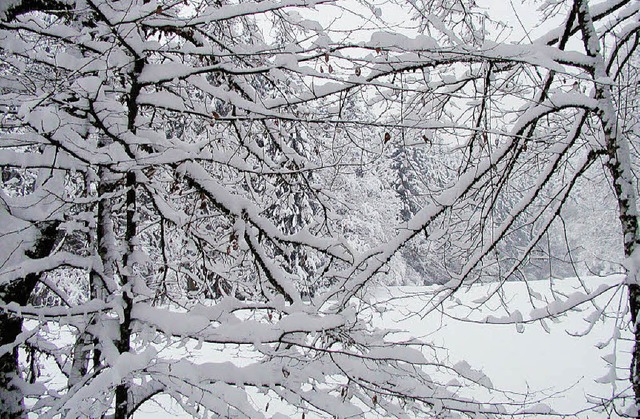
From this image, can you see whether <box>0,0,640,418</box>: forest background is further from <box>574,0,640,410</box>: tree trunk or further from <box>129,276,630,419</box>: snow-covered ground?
<box>129,276,630,419</box>: snow-covered ground

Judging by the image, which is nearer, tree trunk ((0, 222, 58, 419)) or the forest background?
the forest background

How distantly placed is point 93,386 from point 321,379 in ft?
3.71

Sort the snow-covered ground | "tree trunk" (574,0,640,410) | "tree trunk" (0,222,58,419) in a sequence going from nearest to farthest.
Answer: "tree trunk" (0,222,58,419) → "tree trunk" (574,0,640,410) → the snow-covered ground

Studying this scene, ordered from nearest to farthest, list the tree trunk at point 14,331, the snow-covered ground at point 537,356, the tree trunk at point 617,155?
the tree trunk at point 14,331
the tree trunk at point 617,155
the snow-covered ground at point 537,356

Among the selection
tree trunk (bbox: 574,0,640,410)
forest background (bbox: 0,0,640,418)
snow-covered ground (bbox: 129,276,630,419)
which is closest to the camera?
forest background (bbox: 0,0,640,418)

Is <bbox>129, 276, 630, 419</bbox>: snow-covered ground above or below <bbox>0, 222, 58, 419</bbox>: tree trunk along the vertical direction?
above

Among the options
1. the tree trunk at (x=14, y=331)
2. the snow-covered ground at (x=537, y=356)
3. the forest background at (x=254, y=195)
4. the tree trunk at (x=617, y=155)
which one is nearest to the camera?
the forest background at (x=254, y=195)

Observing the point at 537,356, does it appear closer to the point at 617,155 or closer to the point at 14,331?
the point at 617,155

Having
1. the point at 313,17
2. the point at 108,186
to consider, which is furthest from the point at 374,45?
the point at 108,186

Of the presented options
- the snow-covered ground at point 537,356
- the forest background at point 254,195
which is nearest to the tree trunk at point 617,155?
the forest background at point 254,195

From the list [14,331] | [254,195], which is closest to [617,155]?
[254,195]

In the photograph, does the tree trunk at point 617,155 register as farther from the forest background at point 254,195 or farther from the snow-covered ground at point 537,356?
the snow-covered ground at point 537,356

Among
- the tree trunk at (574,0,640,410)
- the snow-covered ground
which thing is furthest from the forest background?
the snow-covered ground

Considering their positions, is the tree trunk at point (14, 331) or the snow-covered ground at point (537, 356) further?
the snow-covered ground at point (537, 356)
